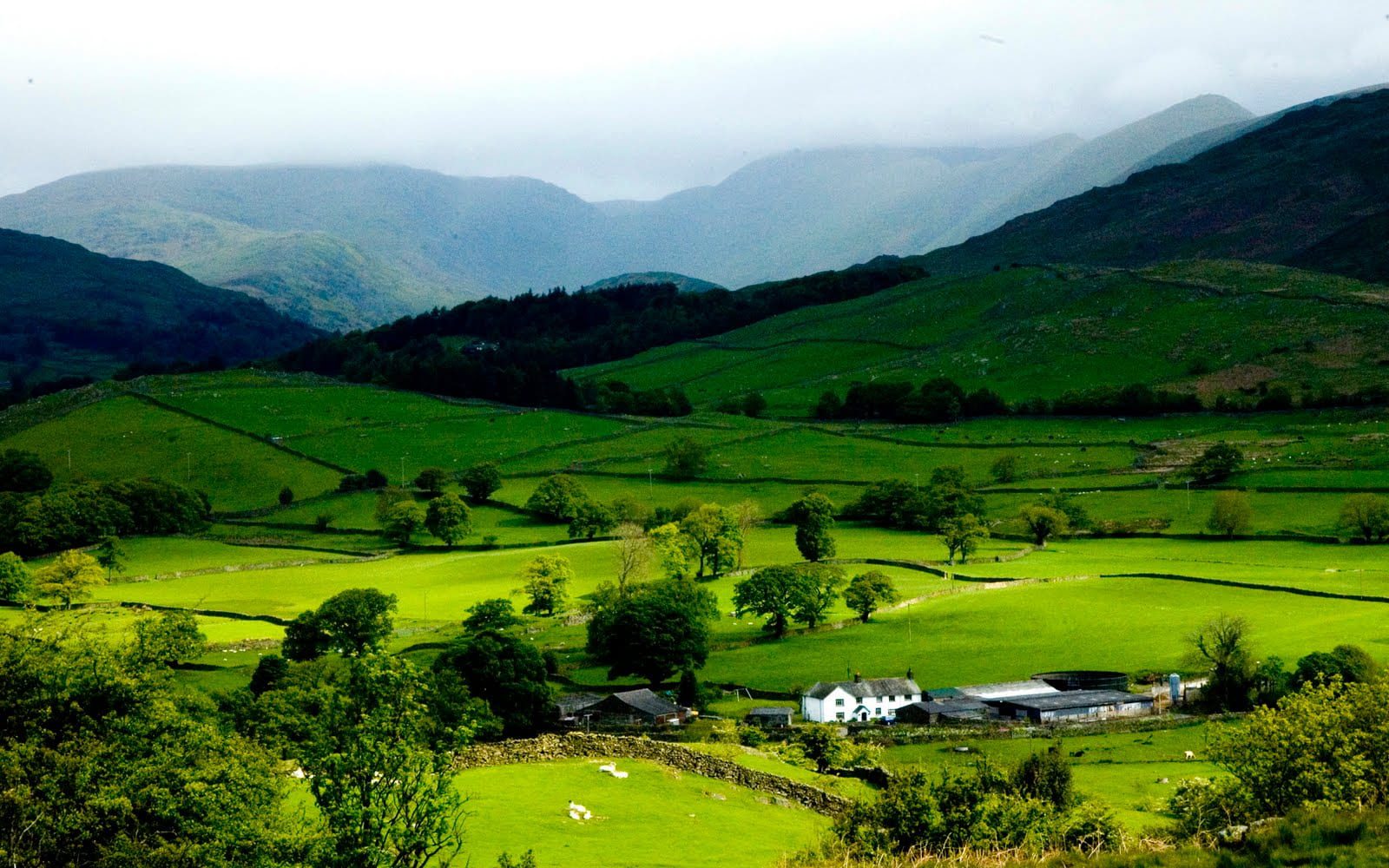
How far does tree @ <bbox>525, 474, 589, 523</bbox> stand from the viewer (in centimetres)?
11519

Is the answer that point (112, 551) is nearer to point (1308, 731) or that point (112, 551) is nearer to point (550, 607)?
point (550, 607)

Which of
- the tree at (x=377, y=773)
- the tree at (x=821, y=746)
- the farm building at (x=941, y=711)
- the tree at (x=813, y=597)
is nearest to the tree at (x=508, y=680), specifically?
the tree at (x=821, y=746)

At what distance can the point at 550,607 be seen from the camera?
263 feet

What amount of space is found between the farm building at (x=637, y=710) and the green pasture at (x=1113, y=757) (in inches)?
382

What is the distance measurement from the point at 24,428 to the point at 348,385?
153 feet

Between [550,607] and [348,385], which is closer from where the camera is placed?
[550,607]

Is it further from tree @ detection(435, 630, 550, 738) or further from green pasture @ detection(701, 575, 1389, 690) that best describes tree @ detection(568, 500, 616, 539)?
tree @ detection(435, 630, 550, 738)

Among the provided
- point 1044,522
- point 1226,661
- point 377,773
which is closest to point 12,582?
point 377,773

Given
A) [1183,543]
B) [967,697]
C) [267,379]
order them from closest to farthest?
[967,697], [1183,543], [267,379]

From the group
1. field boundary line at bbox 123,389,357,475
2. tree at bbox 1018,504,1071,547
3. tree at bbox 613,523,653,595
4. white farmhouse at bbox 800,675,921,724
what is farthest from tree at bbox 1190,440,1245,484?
field boundary line at bbox 123,389,357,475

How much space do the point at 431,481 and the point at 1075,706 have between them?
264ft

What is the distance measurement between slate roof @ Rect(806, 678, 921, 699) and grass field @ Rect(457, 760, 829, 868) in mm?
19874

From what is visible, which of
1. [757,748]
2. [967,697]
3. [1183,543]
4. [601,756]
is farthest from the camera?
[1183,543]

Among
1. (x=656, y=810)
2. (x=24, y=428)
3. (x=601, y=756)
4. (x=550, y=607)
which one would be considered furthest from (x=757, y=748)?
(x=24, y=428)
